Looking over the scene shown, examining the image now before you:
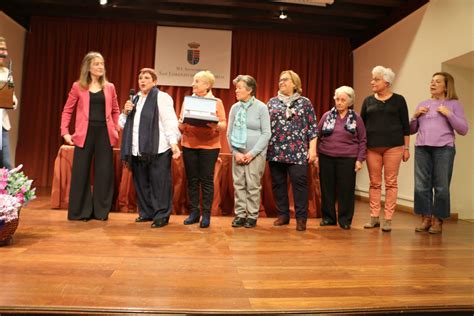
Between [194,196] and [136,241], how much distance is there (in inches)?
29.6

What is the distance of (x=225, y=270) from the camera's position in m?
1.82

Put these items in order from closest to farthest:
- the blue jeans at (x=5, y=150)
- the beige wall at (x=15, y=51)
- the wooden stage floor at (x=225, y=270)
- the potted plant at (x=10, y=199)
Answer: the wooden stage floor at (x=225, y=270), the potted plant at (x=10, y=199), the blue jeans at (x=5, y=150), the beige wall at (x=15, y=51)

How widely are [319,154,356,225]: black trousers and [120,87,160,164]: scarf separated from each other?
4.61ft

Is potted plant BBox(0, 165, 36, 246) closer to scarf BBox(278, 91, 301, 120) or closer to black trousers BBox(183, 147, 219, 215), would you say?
black trousers BBox(183, 147, 219, 215)

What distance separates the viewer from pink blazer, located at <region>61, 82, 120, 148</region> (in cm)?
299

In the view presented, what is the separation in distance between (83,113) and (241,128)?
124 cm

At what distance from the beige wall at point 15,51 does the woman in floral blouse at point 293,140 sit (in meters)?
4.38

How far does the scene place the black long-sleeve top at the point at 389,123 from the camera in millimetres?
3100

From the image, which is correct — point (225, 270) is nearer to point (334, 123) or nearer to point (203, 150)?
point (203, 150)

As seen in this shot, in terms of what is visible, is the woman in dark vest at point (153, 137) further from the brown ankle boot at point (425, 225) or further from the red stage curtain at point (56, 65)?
the red stage curtain at point (56, 65)

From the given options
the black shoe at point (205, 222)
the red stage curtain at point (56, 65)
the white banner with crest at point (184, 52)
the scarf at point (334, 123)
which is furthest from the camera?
the white banner with crest at point (184, 52)

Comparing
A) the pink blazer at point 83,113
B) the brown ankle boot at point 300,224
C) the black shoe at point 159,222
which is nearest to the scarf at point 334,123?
the brown ankle boot at point 300,224

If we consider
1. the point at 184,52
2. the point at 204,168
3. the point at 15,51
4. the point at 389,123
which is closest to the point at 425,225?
the point at 389,123

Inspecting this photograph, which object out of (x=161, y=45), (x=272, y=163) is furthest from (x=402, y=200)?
(x=161, y=45)
